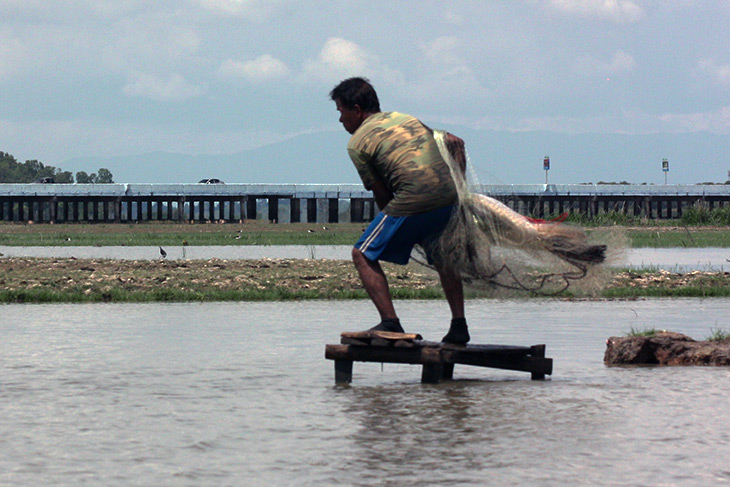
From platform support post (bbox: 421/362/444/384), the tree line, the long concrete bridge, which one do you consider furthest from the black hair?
the tree line

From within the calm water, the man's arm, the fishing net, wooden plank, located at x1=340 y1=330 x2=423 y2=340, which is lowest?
the calm water

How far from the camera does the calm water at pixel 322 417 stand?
5770 millimetres

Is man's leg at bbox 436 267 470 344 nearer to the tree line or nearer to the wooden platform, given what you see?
the wooden platform

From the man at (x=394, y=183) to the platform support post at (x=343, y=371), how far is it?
329mm

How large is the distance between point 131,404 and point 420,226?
222cm

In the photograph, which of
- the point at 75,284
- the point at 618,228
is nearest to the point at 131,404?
the point at 618,228

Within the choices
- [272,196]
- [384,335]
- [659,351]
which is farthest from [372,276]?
[272,196]

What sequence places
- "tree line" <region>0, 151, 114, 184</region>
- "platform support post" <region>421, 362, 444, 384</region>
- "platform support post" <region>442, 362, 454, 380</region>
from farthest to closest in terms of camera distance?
"tree line" <region>0, 151, 114, 184</region>
"platform support post" <region>442, 362, 454, 380</region>
"platform support post" <region>421, 362, 444, 384</region>

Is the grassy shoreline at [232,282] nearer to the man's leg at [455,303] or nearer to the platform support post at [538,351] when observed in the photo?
the man's leg at [455,303]

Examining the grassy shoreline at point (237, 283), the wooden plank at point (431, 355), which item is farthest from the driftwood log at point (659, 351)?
the grassy shoreline at point (237, 283)

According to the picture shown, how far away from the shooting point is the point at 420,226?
8.54 metres

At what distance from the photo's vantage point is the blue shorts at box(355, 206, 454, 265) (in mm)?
8508

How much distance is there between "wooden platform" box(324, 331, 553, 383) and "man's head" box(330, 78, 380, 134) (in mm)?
1458

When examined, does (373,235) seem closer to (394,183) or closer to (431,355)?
(394,183)
